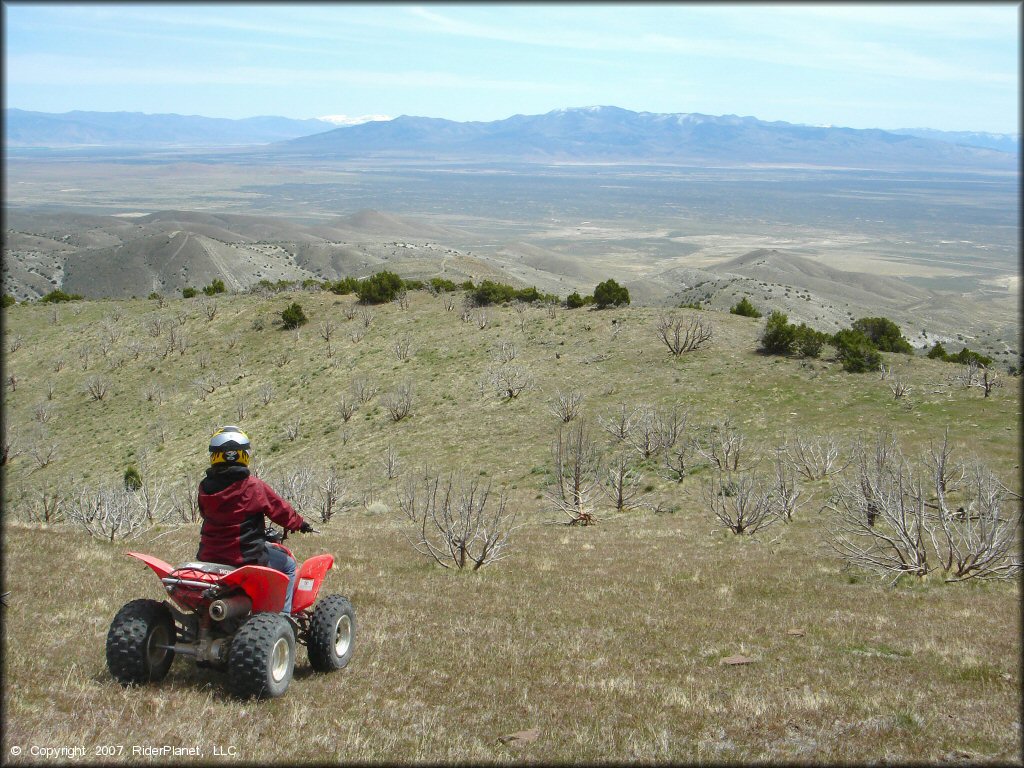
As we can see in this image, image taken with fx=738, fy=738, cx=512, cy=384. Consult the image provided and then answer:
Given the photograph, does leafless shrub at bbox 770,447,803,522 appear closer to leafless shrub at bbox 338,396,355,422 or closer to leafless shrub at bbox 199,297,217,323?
leafless shrub at bbox 338,396,355,422

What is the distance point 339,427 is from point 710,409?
57.9 feet

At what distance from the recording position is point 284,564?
6.65m

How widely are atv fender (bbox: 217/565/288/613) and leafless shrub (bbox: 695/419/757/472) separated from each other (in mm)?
17709

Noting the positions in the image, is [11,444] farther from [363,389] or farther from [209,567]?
[209,567]

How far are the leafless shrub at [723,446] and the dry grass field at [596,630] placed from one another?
2.56 feet

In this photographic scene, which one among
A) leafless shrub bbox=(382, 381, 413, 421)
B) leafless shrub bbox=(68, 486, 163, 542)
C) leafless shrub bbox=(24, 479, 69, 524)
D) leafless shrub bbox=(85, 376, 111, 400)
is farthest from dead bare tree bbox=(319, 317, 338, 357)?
leafless shrub bbox=(68, 486, 163, 542)

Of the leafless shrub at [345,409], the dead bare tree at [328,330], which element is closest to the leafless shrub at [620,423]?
the leafless shrub at [345,409]

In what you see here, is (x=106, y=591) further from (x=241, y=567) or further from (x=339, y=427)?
(x=339, y=427)

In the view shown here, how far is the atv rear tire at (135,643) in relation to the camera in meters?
5.84

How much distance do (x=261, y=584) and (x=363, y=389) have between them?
33528 millimetres

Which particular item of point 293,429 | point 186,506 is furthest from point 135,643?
point 293,429

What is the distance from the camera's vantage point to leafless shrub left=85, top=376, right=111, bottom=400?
44.1 metres

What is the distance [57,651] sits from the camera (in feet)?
22.6

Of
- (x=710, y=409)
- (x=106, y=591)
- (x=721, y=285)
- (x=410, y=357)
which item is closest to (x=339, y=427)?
(x=410, y=357)
